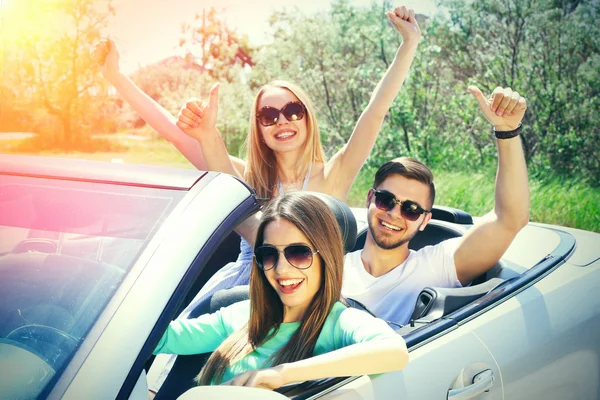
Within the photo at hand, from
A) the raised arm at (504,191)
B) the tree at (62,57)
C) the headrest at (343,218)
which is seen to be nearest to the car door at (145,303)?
the headrest at (343,218)

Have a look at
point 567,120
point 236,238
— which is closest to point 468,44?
point 567,120

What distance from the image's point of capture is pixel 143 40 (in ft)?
37.6

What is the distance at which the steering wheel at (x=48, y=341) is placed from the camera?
143 cm

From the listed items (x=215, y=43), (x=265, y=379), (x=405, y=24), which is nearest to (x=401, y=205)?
(x=405, y=24)

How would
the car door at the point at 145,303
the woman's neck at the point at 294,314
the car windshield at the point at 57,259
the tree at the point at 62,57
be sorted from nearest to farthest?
the car door at the point at 145,303
the car windshield at the point at 57,259
the woman's neck at the point at 294,314
the tree at the point at 62,57

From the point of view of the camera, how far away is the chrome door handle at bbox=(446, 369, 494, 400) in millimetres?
1912

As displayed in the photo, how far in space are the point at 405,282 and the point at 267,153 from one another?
923mm

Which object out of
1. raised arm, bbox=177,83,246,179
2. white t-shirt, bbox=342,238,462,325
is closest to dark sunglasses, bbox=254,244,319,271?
white t-shirt, bbox=342,238,462,325

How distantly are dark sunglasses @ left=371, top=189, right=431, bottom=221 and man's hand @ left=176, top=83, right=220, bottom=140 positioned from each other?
2.20ft

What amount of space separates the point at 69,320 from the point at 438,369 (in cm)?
97

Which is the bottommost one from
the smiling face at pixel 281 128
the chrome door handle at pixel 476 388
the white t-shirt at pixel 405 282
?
the chrome door handle at pixel 476 388

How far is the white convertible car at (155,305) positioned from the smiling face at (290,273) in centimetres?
17

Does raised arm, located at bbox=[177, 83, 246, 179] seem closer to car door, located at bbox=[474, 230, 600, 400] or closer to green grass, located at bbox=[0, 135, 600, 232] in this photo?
car door, located at bbox=[474, 230, 600, 400]

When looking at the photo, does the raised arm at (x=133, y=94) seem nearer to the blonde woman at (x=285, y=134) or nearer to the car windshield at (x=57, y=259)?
the blonde woman at (x=285, y=134)
